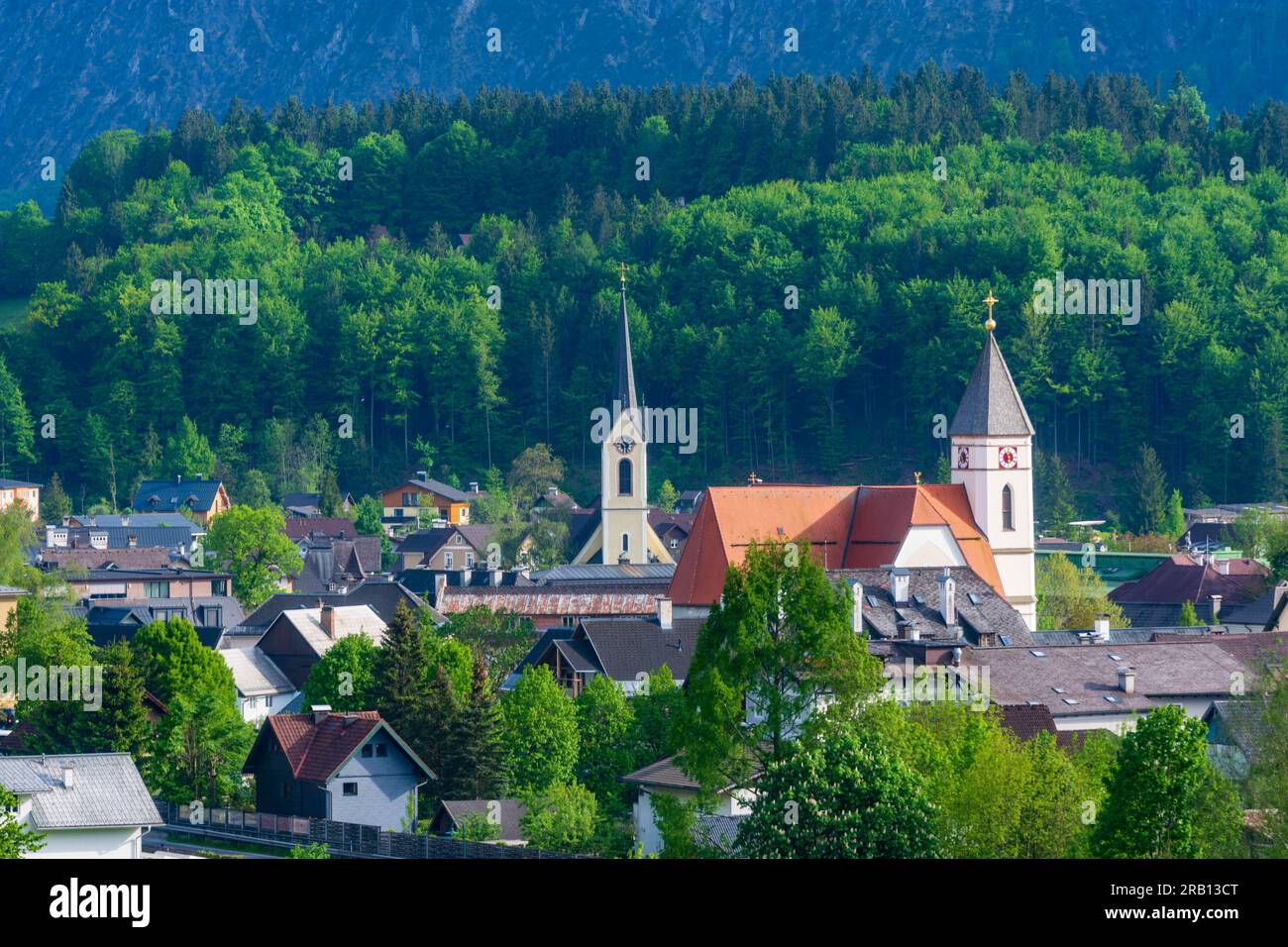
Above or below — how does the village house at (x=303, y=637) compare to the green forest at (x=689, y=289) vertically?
below

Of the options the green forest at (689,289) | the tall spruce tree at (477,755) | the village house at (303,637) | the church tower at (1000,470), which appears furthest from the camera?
the green forest at (689,289)

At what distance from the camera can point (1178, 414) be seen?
13700 cm

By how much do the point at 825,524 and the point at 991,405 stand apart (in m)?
6.70

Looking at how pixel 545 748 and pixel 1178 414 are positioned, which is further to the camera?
pixel 1178 414

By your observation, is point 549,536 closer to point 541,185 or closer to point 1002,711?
point 1002,711

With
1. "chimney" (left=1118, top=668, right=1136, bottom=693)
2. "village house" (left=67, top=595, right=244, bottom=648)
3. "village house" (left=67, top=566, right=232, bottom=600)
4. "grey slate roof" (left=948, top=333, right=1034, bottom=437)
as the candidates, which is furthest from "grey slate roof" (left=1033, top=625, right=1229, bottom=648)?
"village house" (left=67, top=566, right=232, bottom=600)

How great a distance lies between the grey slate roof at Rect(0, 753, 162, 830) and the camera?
A: 1443 inches

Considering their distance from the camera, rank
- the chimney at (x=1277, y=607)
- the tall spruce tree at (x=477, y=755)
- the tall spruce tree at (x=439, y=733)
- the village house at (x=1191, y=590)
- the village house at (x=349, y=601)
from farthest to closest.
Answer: the village house at (x=1191, y=590)
the village house at (x=349, y=601)
the chimney at (x=1277, y=607)
the tall spruce tree at (x=439, y=733)
the tall spruce tree at (x=477, y=755)

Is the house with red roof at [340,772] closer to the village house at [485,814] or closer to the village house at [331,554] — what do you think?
the village house at [485,814]

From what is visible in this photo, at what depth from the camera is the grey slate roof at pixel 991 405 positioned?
6850 cm

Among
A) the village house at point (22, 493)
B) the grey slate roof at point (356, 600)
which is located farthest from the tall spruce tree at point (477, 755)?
the village house at point (22, 493)

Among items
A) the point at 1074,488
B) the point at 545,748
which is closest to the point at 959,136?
the point at 1074,488

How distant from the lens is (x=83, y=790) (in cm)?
3750

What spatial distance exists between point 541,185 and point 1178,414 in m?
70.5
